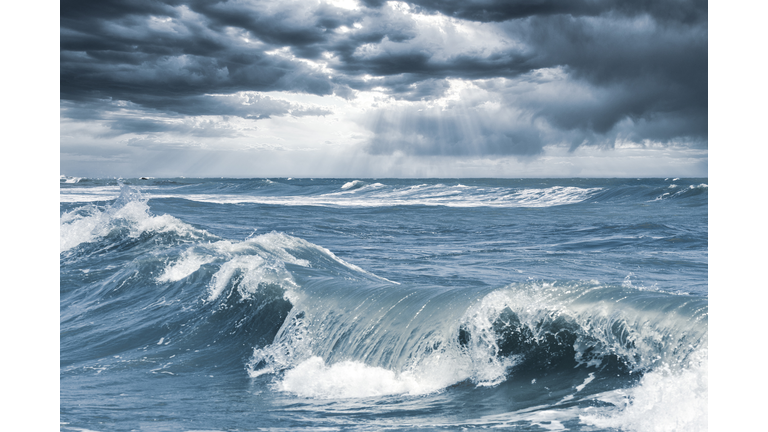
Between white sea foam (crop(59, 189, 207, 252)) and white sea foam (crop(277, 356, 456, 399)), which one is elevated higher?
white sea foam (crop(59, 189, 207, 252))

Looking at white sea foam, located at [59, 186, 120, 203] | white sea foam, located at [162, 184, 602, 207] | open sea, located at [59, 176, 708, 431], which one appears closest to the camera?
open sea, located at [59, 176, 708, 431]

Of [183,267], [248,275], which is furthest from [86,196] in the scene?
[248,275]

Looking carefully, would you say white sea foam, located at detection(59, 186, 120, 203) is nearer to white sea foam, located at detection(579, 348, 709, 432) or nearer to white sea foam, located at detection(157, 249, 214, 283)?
white sea foam, located at detection(157, 249, 214, 283)

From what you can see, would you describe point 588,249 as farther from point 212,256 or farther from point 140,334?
point 140,334

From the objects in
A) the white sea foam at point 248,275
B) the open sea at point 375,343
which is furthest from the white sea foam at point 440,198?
the white sea foam at point 248,275

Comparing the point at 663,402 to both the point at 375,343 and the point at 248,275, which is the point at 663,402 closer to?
the point at 375,343

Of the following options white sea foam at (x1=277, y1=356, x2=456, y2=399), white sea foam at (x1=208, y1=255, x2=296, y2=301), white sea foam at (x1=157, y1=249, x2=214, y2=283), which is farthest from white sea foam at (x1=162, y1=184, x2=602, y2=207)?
A: white sea foam at (x1=277, y1=356, x2=456, y2=399)

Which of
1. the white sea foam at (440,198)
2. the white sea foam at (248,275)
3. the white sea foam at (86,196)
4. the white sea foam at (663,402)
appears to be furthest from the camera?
the white sea foam at (440,198)

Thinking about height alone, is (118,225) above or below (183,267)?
above

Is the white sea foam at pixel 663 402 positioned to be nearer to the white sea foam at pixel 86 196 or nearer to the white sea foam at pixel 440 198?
the white sea foam at pixel 86 196

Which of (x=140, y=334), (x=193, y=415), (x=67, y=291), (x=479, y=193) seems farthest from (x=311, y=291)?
(x=479, y=193)

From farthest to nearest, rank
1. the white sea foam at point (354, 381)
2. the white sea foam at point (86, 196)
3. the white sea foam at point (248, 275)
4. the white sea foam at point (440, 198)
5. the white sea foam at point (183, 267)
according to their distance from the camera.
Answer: the white sea foam at point (440, 198)
the white sea foam at point (86, 196)
the white sea foam at point (183, 267)
the white sea foam at point (248, 275)
the white sea foam at point (354, 381)
